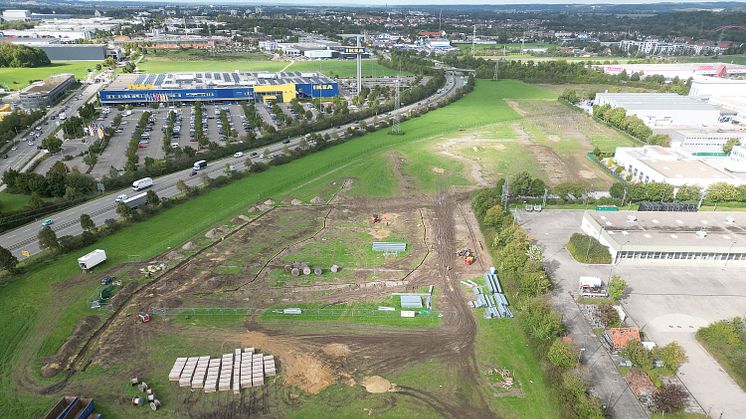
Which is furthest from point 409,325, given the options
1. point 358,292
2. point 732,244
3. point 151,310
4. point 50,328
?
point 732,244

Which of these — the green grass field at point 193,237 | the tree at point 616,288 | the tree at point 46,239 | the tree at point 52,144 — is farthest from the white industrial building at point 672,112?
the tree at point 52,144

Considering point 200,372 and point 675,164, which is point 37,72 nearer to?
point 200,372

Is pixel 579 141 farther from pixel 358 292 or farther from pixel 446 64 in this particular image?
pixel 446 64

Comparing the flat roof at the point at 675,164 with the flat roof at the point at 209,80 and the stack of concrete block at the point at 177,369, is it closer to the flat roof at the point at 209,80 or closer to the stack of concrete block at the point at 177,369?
the stack of concrete block at the point at 177,369

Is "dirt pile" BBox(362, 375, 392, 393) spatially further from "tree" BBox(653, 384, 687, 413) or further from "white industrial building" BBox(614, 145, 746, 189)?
"white industrial building" BBox(614, 145, 746, 189)

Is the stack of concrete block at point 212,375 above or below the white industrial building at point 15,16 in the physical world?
below
